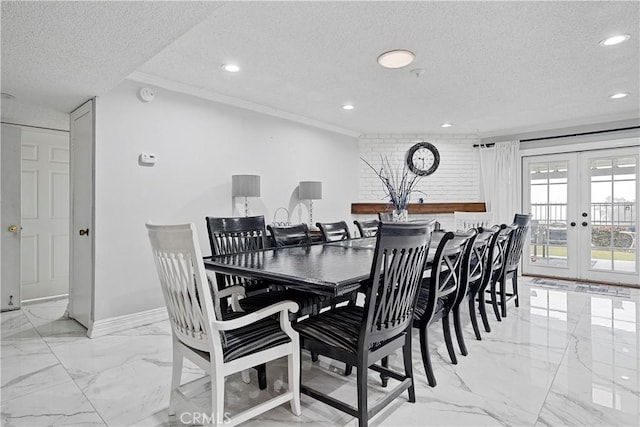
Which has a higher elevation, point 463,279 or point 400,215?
point 400,215

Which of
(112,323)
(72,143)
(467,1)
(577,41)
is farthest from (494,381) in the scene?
(72,143)

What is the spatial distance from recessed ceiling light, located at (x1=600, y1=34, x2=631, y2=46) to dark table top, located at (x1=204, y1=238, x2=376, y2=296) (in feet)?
7.83

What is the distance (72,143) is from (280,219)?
94.5 inches

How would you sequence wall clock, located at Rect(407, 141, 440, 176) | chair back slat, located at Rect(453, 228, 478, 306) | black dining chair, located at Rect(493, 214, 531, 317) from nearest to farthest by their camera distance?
chair back slat, located at Rect(453, 228, 478, 306) < black dining chair, located at Rect(493, 214, 531, 317) < wall clock, located at Rect(407, 141, 440, 176)

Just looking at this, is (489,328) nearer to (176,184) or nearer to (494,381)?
(494,381)

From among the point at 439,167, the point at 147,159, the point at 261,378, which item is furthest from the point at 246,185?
the point at 439,167

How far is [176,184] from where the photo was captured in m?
3.62

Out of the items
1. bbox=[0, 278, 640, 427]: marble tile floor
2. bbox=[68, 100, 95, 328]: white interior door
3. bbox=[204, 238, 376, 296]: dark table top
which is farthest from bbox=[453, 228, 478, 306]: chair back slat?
bbox=[68, 100, 95, 328]: white interior door

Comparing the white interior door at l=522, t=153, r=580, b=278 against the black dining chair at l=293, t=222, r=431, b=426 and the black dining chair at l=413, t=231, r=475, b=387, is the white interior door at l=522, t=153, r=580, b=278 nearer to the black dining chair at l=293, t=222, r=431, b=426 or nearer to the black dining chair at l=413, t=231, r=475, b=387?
the black dining chair at l=413, t=231, r=475, b=387

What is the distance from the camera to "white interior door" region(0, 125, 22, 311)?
3803 mm

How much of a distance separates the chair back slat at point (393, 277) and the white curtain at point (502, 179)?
4611 millimetres

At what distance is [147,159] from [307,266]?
219 cm

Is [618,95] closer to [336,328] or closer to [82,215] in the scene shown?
[336,328]

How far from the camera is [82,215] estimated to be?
3312 mm
